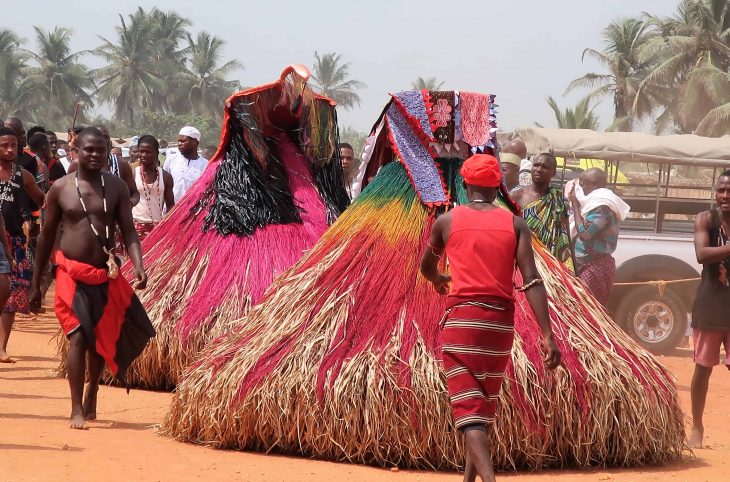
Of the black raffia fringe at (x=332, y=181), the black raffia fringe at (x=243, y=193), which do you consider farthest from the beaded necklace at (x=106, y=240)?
the black raffia fringe at (x=332, y=181)

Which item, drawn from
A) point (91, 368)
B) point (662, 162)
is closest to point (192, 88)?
point (662, 162)

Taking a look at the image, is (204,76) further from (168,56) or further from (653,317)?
(653,317)

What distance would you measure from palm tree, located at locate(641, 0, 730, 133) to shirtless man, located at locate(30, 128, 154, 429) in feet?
123

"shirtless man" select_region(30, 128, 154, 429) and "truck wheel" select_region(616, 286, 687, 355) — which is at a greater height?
"shirtless man" select_region(30, 128, 154, 429)

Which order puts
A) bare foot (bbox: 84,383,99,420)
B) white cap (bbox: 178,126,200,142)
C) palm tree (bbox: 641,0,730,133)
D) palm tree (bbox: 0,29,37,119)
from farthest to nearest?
palm tree (bbox: 0,29,37,119)
palm tree (bbox: 641,0,730,133)
white cap (bbox: 178,126,200,142)
bare foot (bbox: 84,383,99,420)

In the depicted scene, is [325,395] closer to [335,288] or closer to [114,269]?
[335,288]

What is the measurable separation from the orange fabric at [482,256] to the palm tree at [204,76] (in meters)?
73.0

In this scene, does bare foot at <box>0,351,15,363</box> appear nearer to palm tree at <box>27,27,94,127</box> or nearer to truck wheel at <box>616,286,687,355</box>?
truck wheel at <box>616,286,687,355</box>

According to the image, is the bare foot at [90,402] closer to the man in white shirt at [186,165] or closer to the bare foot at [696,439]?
the bare foot at [696,439]

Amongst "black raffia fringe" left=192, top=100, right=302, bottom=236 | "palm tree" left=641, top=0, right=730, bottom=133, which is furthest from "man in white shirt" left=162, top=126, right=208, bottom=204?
"palm tree" left=641, top=0, right=730, bottom=133

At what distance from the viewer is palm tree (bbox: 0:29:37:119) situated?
73.0 meters

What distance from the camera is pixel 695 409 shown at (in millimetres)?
7262

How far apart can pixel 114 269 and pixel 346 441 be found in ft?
5.79

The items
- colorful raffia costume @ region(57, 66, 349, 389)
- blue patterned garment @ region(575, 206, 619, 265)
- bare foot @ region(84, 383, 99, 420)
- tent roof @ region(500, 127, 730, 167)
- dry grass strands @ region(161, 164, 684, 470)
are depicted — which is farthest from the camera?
tent roof @ region(500, 127, 730, 167)
